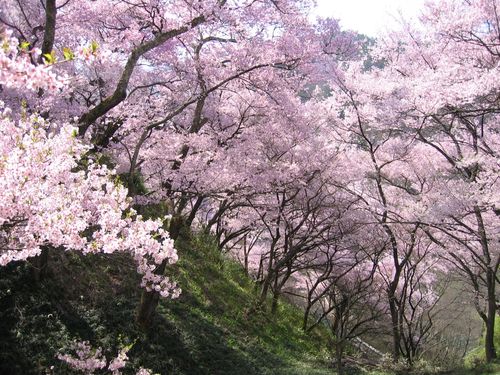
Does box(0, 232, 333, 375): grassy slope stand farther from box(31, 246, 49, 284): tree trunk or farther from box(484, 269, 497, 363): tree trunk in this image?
box(484, 269, 497, 363): tree trunk

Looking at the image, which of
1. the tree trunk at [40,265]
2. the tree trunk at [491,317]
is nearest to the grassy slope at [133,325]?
the tree trunk at [40,265]

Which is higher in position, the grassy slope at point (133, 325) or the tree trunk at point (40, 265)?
the tree trunk at point (40, 265)

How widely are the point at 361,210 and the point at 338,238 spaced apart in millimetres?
1301

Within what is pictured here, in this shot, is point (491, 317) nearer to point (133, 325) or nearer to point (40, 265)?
point (133, 325)

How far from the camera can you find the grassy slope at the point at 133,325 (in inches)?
252

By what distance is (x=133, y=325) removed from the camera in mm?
8062

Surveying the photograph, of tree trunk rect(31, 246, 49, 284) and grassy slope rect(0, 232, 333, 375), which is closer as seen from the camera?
grassy slope rect(0, 232, 333, 375)

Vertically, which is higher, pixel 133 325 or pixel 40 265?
pixel 40 265

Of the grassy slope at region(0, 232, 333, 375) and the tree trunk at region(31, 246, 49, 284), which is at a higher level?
the tree trunk at region(31, 246, 49, 284)

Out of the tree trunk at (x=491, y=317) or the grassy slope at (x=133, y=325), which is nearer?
the grassy slope at (x=133, y=325)

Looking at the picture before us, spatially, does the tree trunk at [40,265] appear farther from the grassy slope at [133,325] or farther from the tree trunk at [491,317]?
the tree trunk at [491,317]

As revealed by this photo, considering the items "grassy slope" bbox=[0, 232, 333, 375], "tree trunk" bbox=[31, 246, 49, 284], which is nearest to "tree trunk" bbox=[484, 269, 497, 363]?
"grassy slope" bbox=[0, 232, 333, 375]

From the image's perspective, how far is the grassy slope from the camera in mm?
6398

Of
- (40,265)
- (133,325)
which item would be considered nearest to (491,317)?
(133,325)
